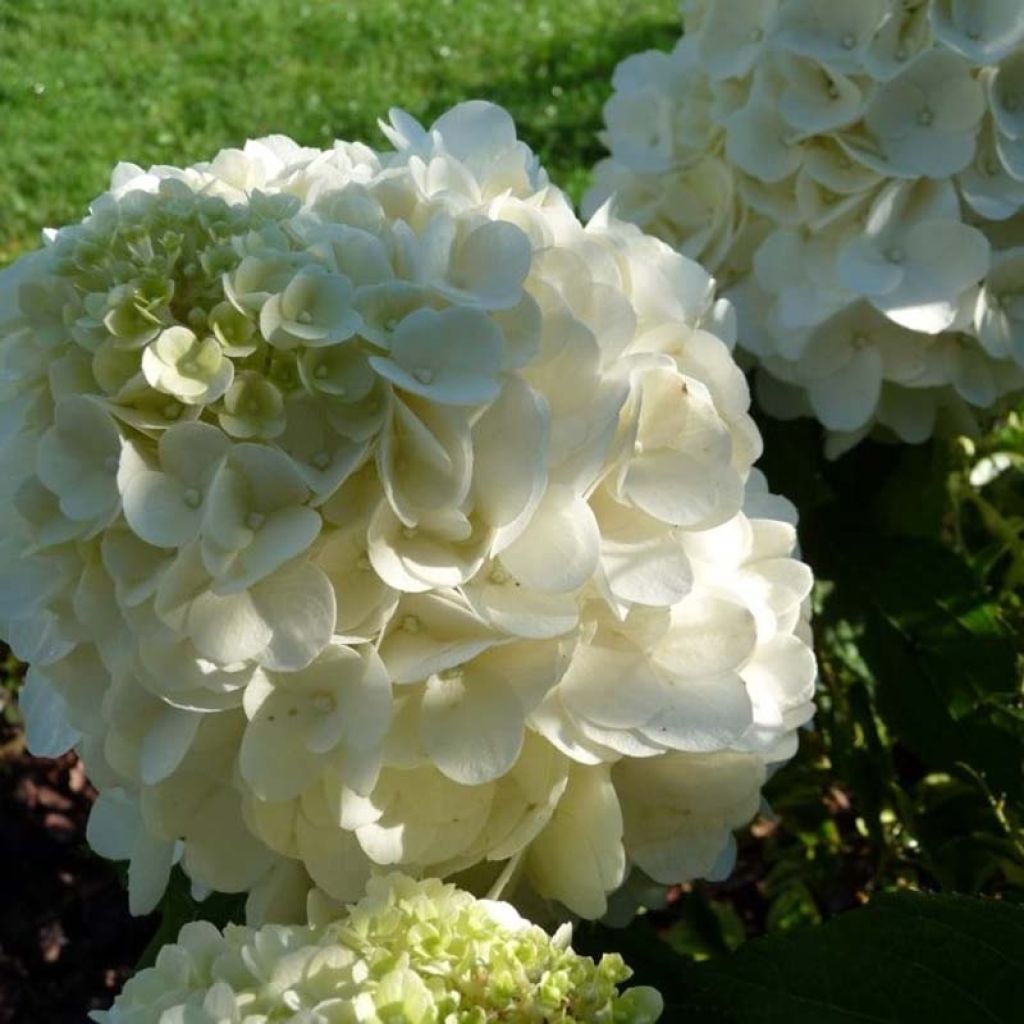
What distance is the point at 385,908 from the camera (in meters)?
0.88

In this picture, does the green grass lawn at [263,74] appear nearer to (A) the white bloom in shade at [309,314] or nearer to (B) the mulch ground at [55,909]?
(B) the mulch ground at [55,909]

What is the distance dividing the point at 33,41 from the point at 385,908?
4.69 meters

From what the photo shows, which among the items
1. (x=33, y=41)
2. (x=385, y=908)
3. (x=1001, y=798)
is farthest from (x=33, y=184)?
(x=385, y=908)

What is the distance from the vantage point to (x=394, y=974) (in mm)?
816

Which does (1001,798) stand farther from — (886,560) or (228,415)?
(228,415)

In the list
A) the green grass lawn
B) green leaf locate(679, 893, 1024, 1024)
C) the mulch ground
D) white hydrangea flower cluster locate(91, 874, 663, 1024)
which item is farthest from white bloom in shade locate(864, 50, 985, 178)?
the green grass lawn

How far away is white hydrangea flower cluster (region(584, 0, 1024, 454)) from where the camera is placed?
1412 millimetres

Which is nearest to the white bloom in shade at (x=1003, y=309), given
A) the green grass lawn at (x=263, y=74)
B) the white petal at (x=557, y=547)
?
the white petal at (x=557, y=547)

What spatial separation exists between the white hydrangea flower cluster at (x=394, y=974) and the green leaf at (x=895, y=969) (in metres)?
0.13

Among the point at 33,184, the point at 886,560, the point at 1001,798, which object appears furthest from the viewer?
the point at 33,184

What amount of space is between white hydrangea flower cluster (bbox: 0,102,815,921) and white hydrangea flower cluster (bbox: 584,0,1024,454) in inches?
17.5

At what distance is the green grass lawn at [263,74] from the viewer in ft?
14.5

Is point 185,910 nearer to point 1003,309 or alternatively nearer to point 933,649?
point 933,649

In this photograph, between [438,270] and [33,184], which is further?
[33,184]
